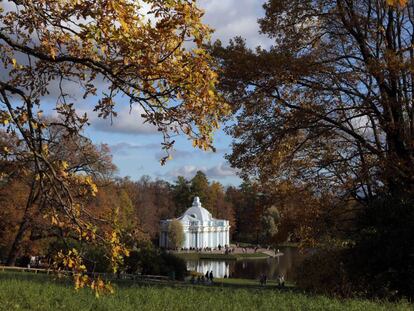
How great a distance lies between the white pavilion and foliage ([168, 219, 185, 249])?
1677 mm

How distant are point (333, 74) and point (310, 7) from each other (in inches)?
101

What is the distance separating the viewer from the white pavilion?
91.7m

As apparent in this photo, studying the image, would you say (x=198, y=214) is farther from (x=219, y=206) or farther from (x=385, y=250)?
(x=385, y=250)

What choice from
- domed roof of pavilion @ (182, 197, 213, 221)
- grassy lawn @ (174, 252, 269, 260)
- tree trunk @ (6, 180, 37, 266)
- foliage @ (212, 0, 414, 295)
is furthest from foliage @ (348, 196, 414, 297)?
domed roof of pavilion @ (182, 197, 213, 221)

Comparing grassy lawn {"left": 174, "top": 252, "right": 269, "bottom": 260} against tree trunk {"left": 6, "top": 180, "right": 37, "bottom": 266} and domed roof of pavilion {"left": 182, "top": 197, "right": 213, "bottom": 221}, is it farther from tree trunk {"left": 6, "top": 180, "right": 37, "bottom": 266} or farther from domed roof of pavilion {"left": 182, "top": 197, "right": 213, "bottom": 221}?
tree trunk {"left": 6, "top": 180, "right": 37, "bottom": 266}

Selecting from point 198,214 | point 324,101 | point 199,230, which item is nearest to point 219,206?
point 198,214

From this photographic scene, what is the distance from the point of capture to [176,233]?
3428 inches

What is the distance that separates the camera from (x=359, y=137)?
48.6ft

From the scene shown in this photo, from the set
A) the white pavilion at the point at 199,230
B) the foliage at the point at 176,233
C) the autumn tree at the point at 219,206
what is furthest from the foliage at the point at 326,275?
the autumn tree at the point at 219,206

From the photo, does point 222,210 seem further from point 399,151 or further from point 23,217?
point 399,151

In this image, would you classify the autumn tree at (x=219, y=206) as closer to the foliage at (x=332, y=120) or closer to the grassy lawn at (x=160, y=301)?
the foliage at (x=332, y=120)

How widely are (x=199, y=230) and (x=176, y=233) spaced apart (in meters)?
7.88

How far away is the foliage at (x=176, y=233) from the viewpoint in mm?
87062

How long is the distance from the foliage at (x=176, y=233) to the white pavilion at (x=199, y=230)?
5.50 feet
